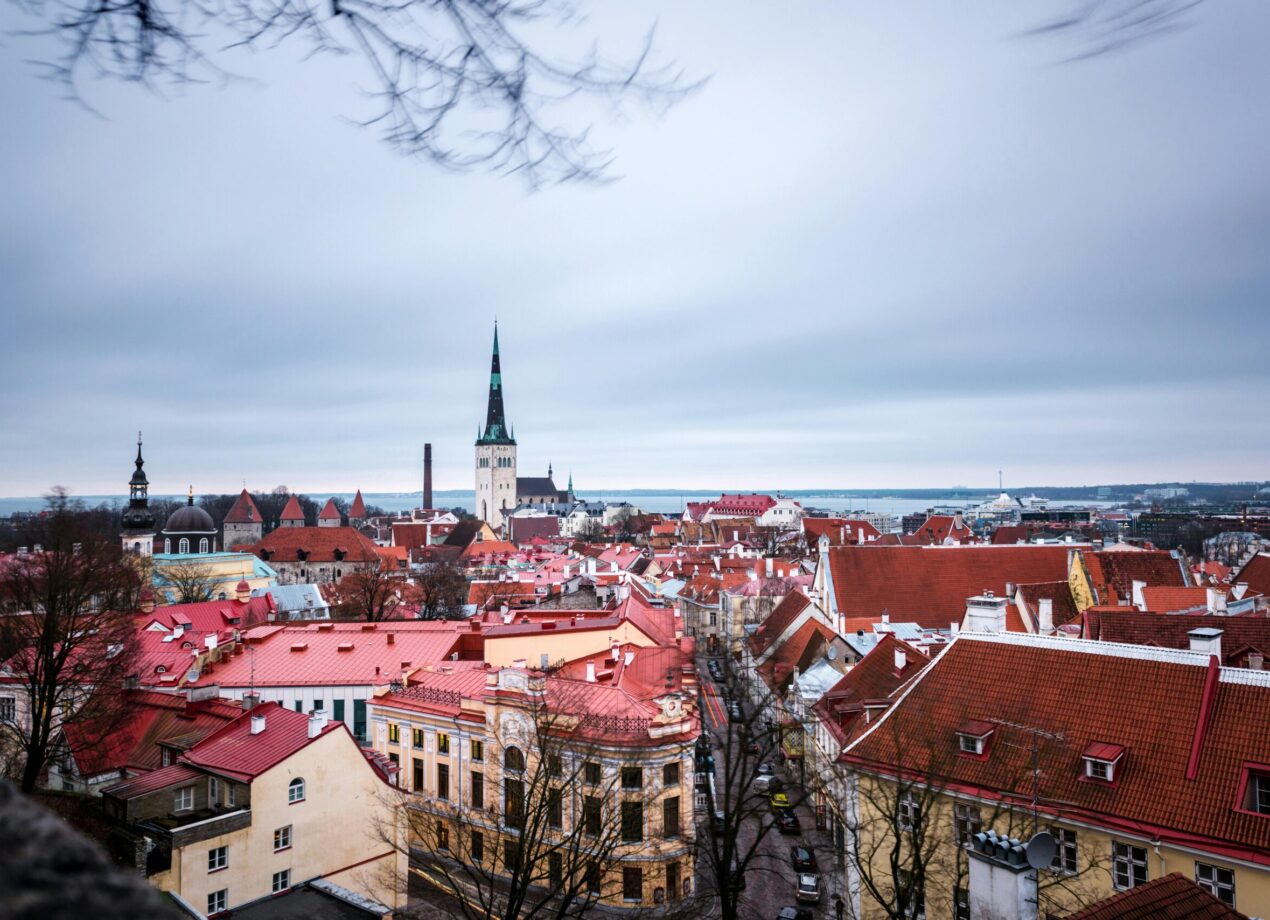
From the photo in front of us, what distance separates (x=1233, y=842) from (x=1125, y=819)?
61.6 inches

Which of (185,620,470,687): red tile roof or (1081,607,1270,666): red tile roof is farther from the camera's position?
(185,620,470,687): red tile roof

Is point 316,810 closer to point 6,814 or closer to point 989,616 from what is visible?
point 989,616

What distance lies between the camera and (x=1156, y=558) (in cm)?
4153

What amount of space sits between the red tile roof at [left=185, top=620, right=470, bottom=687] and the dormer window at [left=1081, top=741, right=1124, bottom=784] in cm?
2072

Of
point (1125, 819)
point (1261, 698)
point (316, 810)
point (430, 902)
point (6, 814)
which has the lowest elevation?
point (430, 902)

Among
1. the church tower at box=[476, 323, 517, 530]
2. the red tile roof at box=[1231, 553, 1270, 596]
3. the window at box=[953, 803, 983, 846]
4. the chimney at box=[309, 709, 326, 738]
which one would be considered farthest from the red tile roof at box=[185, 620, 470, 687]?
the church tower at box=[476, 323, 517, 530]

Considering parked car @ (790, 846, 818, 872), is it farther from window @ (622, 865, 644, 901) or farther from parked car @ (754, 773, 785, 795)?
window @ (622, 865, 644, 901)

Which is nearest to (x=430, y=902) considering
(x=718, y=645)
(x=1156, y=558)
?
(x=718, y=645)

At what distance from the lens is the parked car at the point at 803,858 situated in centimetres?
2278

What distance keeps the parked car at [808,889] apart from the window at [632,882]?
4.13m

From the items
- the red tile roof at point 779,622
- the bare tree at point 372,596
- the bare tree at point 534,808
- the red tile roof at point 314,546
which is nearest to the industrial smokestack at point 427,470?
the red tile roof at point 314,546

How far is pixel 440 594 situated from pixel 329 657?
86.3ft

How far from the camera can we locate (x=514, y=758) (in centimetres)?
2184

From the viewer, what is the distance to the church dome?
70750mm
